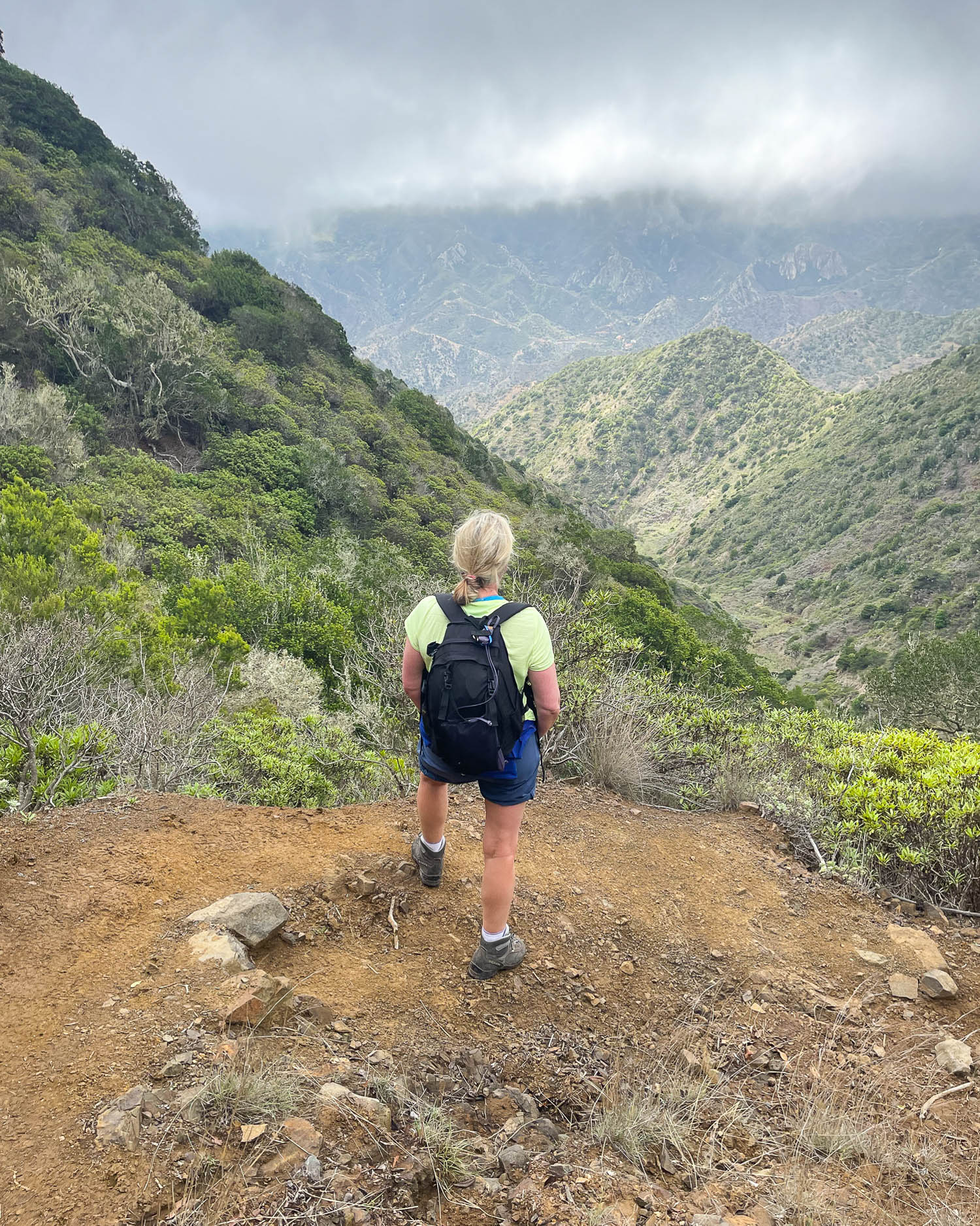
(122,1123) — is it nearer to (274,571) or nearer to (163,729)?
(163,729)

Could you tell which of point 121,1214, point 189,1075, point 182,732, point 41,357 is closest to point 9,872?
point 189,1075

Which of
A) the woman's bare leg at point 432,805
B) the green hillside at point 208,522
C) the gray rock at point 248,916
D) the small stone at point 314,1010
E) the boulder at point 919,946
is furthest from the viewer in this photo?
the green hillside at point 208,522

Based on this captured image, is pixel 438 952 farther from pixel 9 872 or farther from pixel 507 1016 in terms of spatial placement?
pixel 9 872

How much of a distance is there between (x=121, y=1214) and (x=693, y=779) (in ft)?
14.6

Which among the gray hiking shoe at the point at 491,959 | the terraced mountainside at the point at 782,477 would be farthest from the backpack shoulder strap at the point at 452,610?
the terraced mountainside at the point at 782,477

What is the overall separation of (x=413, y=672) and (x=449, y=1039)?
133 cm

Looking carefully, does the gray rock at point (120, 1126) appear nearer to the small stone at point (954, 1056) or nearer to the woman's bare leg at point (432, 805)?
the woman's bare leg at point (432, 805)

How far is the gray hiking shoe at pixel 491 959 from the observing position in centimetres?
256

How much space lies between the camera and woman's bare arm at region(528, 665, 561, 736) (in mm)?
2312

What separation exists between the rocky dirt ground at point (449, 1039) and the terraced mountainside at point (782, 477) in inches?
1628

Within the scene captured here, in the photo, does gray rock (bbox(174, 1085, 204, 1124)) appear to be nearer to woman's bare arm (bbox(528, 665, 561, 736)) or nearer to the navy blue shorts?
the navy blue shorts

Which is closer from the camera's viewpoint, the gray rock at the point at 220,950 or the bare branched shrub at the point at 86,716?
the gray rock at the point at 220,950

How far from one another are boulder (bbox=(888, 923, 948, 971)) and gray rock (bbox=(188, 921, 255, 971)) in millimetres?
3086

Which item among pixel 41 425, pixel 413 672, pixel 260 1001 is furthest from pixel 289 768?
pixel 41 425
